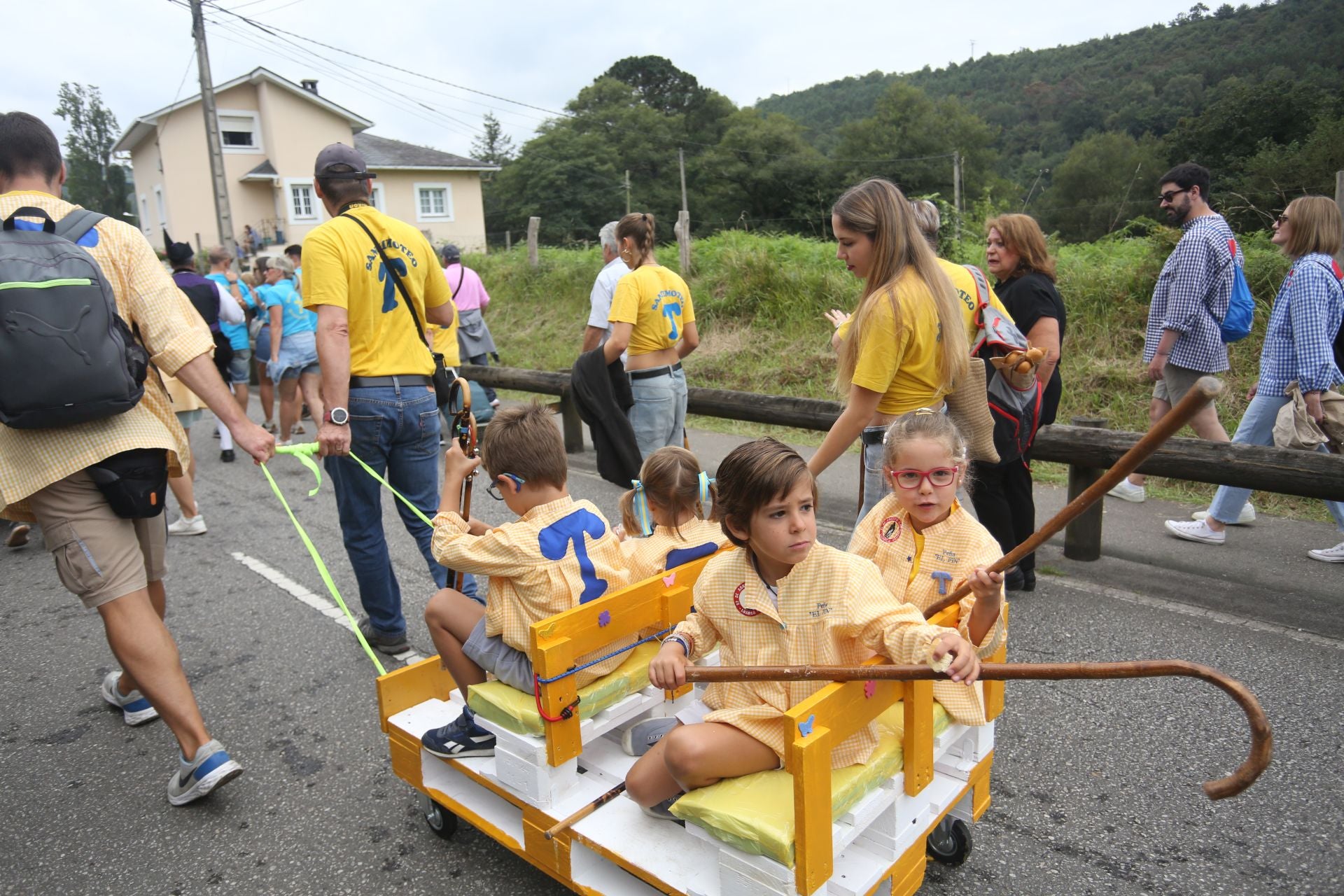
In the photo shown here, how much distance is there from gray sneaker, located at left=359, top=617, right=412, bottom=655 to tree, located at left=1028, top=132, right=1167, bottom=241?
3639 centimetres

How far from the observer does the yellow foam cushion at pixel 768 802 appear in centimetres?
187

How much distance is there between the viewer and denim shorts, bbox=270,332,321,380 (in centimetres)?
838

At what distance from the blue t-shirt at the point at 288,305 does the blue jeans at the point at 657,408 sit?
4.63 m

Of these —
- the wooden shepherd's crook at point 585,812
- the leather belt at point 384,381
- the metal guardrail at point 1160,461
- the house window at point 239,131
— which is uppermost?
the house window at point 239,131

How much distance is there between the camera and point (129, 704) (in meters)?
3.68

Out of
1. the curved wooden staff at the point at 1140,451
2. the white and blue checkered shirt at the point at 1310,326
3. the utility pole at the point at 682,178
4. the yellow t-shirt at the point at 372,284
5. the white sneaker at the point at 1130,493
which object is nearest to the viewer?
the curved wooden staff at the point at 1140,451

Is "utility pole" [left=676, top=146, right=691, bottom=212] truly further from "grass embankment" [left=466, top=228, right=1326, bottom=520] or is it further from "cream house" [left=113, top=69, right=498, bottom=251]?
"grass embankment" [left=466, top=228, right=1326, bottom=520]

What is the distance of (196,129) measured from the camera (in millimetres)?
36469

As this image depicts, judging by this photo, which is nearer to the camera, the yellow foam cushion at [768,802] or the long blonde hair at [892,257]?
the yellow foam cushion at [768,802]

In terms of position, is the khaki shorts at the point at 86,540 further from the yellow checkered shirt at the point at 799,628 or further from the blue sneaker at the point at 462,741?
the yellow checkered shirt at the point at 799,628

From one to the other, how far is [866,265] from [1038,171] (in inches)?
2024

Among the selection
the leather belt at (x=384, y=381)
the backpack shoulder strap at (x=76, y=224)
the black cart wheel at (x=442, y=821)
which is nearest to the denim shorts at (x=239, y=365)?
the leather belt at (x=384, y=381)

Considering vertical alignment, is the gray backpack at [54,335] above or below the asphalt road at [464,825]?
above

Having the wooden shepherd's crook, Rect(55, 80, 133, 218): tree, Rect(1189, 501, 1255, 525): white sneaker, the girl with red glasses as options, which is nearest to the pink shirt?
Rect(1189, 501, 1255, 525): white sneaker
